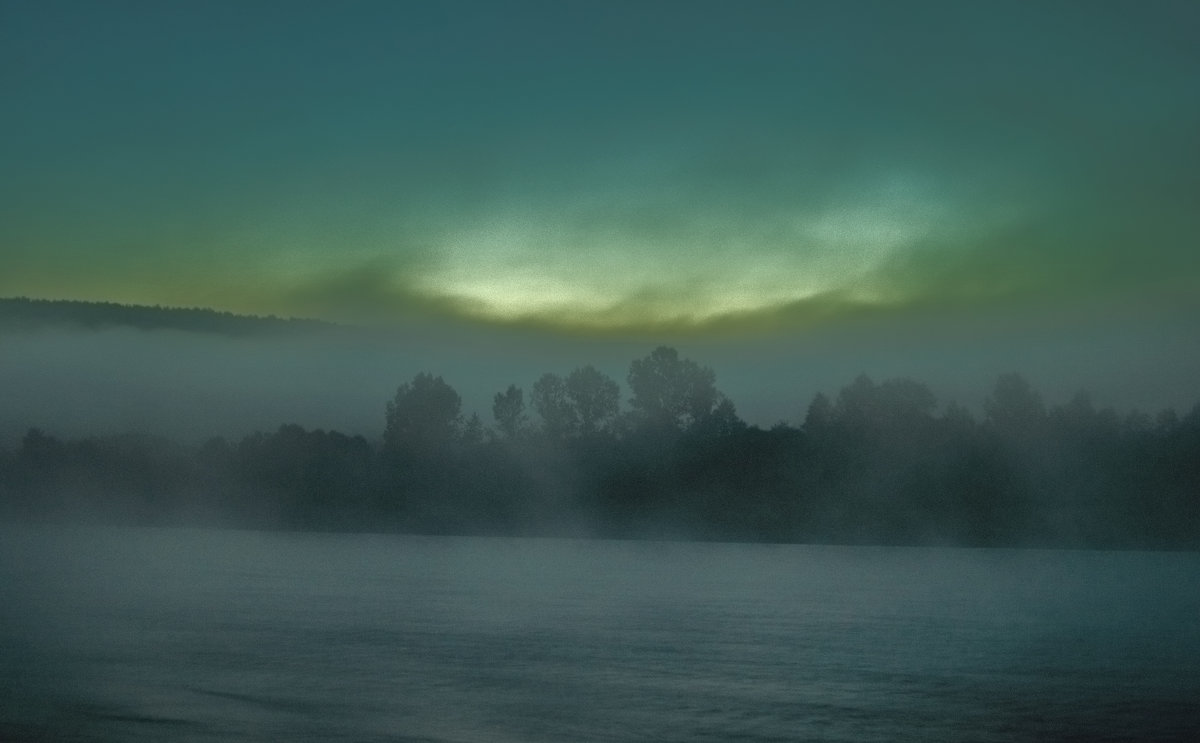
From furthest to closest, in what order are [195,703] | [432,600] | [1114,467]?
[1114,467] → [432,600] → [195,703]

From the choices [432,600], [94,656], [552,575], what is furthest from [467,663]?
[552,575]

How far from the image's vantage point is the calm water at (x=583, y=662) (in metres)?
36.1

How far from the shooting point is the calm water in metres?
36.1

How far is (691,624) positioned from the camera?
2709 inches

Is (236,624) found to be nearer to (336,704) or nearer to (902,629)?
(336,704)

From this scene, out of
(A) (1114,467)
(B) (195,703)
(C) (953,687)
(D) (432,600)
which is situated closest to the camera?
(B) (195,703)

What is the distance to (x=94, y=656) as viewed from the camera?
50.2m

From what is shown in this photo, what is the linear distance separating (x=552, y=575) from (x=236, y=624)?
216ft

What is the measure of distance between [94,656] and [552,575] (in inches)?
3179

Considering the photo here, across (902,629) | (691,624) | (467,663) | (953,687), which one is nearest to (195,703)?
(467,663)

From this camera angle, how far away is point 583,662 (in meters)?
50.9

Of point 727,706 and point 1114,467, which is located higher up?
point 1114,467

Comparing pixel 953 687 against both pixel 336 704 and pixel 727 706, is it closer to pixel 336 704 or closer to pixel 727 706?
pixel 727 706

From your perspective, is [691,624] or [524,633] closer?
[524,633]
